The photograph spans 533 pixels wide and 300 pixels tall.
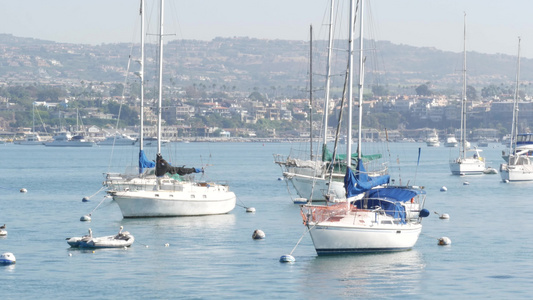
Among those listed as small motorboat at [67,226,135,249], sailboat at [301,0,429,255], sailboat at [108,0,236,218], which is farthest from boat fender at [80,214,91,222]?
sailboat at [301,0,429,255]

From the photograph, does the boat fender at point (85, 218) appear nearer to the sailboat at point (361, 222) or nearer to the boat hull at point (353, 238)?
the sailboat at point (361, 222)

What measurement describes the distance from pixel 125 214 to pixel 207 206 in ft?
13.4

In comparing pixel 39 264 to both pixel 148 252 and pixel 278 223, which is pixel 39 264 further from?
pixel 278 223

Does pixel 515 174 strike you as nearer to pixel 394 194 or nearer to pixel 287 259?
pixel 394 194

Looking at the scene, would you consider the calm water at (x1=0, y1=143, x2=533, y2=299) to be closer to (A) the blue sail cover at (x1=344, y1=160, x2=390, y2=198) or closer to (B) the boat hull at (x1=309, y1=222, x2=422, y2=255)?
(B) the boat hull at (x1=309, y1=222, x2=422, y2=255)

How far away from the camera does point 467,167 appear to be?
106188mm

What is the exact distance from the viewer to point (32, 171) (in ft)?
394

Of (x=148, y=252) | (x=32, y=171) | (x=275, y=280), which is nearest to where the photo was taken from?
(x=275, y=280)

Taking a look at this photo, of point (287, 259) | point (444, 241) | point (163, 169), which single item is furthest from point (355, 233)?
point (163, 169)

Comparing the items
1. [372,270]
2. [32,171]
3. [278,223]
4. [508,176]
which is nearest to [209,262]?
[372,270]

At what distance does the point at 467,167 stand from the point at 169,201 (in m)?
59.2

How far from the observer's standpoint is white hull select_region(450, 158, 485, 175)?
106 meters

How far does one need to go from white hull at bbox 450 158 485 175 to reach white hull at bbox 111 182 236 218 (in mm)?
55992

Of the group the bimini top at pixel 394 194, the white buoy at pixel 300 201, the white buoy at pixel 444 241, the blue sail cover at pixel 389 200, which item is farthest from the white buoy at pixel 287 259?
the white buoy at pixel 300 201
